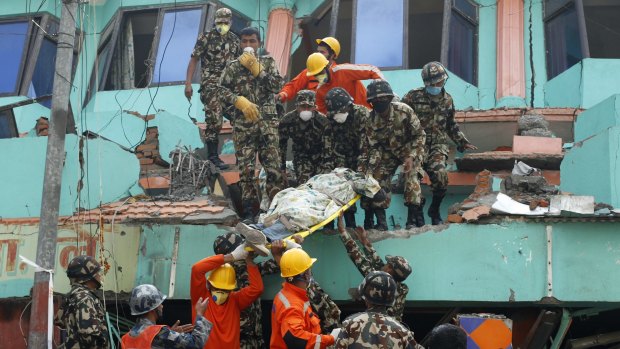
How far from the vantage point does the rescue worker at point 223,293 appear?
911 centimetres

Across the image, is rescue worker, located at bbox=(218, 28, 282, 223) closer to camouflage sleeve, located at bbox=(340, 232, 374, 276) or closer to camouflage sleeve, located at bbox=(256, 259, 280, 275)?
camouflage sleeve, located at bbox=(256, 259, 280, 275)

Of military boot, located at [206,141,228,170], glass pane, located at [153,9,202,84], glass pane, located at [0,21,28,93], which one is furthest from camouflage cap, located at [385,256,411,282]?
glass pane, located at [0,21,28,93]

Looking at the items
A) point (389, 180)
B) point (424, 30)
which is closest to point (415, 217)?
→ point (389, 180)

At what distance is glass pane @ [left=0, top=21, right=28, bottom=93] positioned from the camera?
1686 cm

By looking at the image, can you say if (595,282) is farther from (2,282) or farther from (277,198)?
(2,282)

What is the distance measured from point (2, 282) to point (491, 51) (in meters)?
8.35

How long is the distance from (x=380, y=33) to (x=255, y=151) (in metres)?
4.50

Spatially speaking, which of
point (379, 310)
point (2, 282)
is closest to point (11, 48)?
point (2, 282)

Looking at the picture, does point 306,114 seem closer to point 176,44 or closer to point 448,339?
point 448,339

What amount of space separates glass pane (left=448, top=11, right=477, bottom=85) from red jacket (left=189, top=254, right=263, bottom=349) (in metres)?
6.98

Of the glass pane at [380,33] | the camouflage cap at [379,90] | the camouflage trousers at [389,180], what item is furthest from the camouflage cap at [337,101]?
the glass pane at [380,33]

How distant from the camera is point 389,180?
10836 mm

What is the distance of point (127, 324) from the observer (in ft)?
35.5

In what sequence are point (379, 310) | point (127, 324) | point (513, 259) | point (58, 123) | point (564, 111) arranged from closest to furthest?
1. point (379, 310)
2. point (58, 123)
3. point (513, 259)
4. point (127, 324)
5. point (564, 111)
